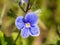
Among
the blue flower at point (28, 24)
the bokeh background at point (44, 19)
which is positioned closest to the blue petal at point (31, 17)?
the blue flower at point (28, 24)

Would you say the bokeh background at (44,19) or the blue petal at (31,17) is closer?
the blue petal at (31,17)

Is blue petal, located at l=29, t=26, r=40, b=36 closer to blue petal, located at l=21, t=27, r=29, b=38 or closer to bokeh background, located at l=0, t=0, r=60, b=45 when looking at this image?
blue petal, located at l=21, t=27, r=29, b=38

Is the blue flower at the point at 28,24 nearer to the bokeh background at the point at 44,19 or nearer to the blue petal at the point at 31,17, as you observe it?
the blue petal at the point at 31,17

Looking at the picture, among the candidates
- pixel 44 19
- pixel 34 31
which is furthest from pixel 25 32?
pixel 44 19

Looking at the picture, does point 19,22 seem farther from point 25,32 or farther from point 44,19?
point 44,19

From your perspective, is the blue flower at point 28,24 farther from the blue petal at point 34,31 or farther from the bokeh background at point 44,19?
the bokeh background at point 44,19

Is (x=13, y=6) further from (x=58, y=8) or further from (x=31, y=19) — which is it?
(x=31, y=19)

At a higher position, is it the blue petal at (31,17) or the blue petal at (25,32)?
the blue petal at (31,17)

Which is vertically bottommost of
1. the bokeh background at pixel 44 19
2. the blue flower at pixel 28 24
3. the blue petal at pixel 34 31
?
the bokeh background at pixel 44 19

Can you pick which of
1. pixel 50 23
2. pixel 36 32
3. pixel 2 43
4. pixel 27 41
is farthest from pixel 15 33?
pixel 50 23
